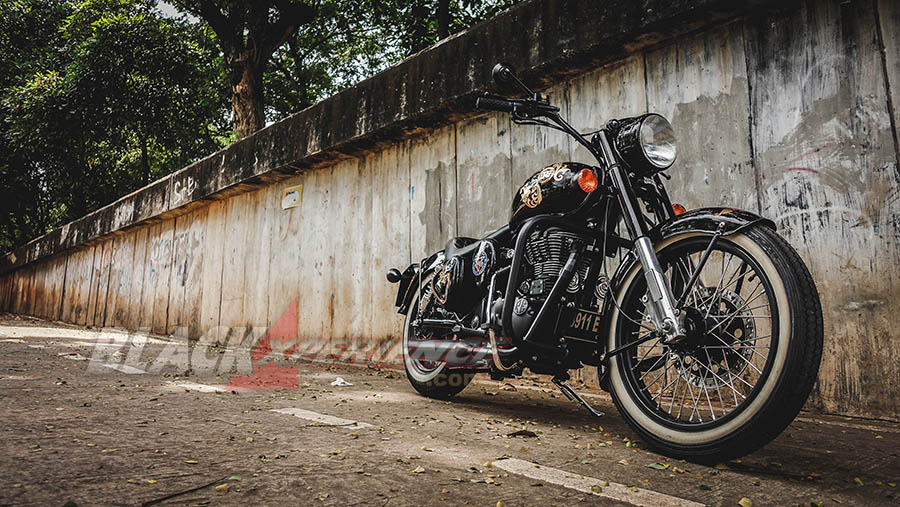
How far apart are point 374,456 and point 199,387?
1933 millimetres

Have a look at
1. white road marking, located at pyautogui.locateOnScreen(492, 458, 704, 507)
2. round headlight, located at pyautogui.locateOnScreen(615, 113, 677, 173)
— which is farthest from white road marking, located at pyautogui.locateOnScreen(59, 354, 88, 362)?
round headlight, located at pyautogui.locateOnScreen(615, 113, 677, 173)

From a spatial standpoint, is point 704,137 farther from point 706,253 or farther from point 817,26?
point 706,253

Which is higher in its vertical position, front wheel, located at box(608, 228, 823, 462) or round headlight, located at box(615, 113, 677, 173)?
round headlight, located at box(615, 113, 677, 173)

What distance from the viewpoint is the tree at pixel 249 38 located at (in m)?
10.1

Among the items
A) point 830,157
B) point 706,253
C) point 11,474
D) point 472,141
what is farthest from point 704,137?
point 11,474

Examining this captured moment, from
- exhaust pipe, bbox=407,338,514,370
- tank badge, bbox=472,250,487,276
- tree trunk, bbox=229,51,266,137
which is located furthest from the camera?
tree trunk, bbox=229,51,266,137

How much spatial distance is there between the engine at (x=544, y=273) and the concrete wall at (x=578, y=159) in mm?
1108

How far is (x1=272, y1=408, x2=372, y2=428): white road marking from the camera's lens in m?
2.34

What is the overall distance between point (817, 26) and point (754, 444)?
226 centimetres

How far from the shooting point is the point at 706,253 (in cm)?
Answer: 186

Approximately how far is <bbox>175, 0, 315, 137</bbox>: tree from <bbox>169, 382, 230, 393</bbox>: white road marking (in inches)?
289

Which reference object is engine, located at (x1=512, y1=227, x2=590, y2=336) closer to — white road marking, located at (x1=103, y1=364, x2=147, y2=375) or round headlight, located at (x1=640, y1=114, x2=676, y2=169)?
round headlight, located at (x1=640, y1=114, x2=676, y2=169)

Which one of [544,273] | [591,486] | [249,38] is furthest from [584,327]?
[249,38]

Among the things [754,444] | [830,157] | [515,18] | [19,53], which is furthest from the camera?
[19,53]
